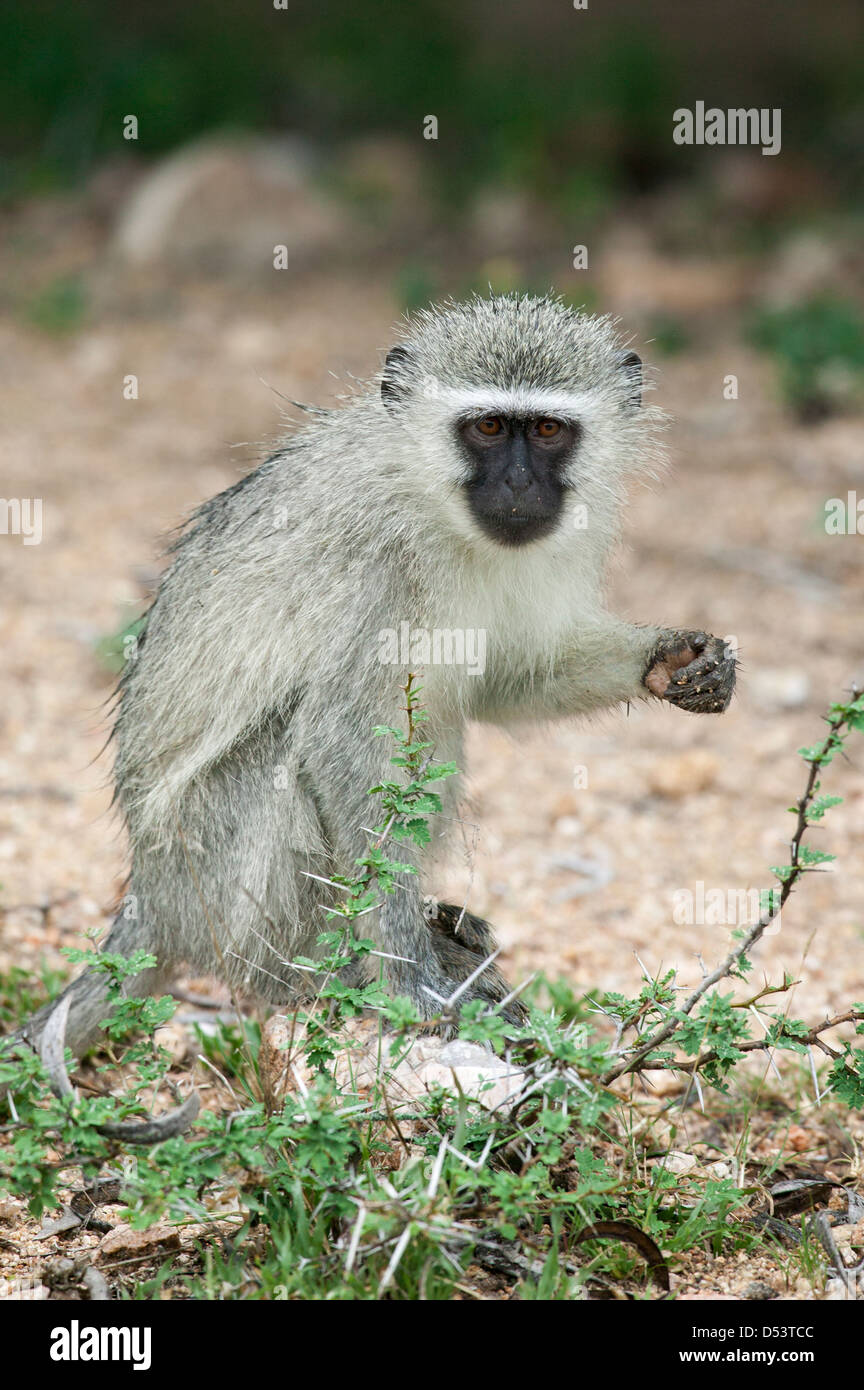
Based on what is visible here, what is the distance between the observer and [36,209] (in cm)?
1348

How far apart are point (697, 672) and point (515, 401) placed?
0.94m

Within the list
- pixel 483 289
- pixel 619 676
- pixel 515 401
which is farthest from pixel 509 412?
pixel 483 289

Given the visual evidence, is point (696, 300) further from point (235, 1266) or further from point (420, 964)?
point (235, 1266)

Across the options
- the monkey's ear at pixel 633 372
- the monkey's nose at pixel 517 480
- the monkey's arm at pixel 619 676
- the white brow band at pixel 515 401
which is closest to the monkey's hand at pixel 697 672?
the monkey's arm at pixel 619 676

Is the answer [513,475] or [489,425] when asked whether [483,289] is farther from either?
[513,475]

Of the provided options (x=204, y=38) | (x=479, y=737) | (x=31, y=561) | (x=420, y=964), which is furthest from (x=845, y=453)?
(x=204, y=38)

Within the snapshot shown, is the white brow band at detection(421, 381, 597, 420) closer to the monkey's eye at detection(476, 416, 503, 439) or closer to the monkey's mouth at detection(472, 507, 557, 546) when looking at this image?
the monkey's eye at detection(476, 416, 503, 439)

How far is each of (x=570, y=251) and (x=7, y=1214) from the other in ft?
33.9

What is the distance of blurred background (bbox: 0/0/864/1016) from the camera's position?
6137 millimetres

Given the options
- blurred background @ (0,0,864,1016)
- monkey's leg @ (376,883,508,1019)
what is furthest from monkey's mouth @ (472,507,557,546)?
monkey's leg @ (376,883,508,1019)

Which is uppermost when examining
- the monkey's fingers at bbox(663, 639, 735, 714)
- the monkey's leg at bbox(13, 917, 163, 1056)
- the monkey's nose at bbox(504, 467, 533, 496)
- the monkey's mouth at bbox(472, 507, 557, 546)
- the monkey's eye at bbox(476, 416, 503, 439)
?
the monkey's eye at bbox(476, 416, 503, 439)

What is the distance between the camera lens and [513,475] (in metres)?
4.27

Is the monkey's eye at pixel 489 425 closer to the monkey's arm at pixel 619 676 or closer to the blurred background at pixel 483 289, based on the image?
the monkey's arm at pixel 619 676

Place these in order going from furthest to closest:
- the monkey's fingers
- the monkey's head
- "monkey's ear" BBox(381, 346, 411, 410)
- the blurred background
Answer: the blurred background, "monkey's ear" BBox(381, 346, 411, 410), the monkey's head, the monkey's fingers
